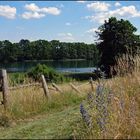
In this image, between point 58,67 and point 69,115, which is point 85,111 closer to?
point 69,115

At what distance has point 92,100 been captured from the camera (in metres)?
7.66

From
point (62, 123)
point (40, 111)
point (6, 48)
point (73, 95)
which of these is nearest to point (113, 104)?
point (62, 123)

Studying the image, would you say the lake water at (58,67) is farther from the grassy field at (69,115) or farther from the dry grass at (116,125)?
the dry grass at (116,125)

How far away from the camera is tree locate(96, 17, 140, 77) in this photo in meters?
64.9

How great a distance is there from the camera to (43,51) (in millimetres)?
136000

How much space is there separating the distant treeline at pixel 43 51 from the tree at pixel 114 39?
192 ft

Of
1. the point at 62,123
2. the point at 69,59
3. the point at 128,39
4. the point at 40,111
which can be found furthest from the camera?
the point at 69,59

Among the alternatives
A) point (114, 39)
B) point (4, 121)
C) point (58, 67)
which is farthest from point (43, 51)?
point (4, 121)

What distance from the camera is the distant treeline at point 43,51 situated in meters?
129

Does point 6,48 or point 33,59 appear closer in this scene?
point 6,48

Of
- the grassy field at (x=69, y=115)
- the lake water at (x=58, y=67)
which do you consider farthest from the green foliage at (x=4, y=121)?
the lake water at (x=58, y=67)

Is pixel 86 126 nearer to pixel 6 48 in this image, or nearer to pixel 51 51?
pixel 6 48

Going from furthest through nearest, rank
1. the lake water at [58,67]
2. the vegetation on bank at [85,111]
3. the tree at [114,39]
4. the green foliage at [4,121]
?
1. the lake water at [58,67]
2. the tree at [114,39]
3. the green foliage at [4,121]
4. the vegetation on bank at [85,111]

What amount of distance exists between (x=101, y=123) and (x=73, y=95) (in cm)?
919
